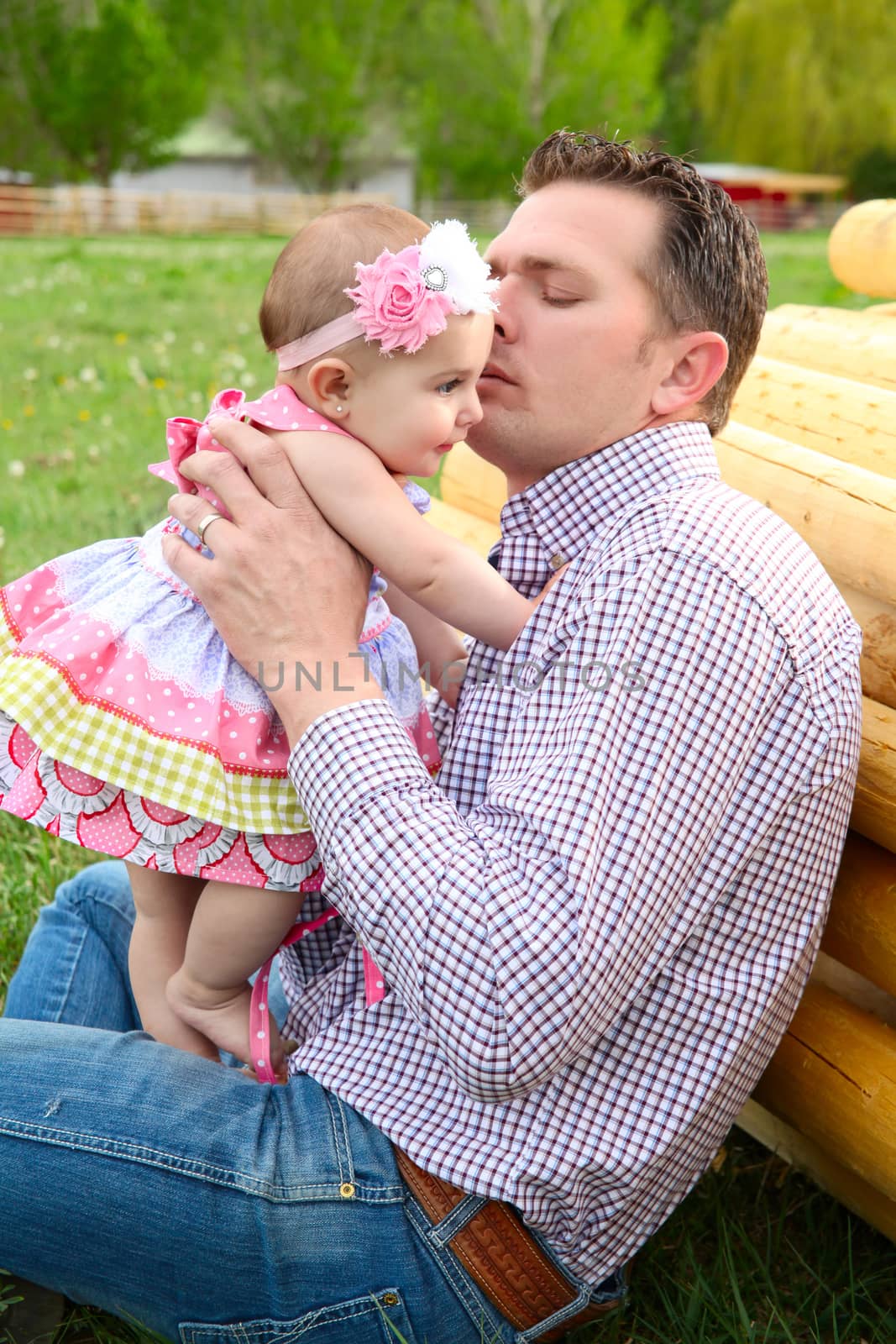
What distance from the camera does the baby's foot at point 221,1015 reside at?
2.37m

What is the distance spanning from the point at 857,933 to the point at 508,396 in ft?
3.89

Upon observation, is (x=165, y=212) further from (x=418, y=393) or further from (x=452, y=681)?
(x=418, y=393)

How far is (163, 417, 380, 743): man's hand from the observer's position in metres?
2.10

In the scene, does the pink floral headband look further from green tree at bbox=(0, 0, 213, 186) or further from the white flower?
green tree at bbox=(0, 0, 213, 186)

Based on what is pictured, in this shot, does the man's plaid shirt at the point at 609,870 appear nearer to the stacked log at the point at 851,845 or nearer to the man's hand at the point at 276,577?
the man's hand at the point at 276,577

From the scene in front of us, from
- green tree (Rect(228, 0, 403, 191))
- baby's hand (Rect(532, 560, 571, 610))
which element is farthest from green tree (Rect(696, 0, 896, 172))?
baby's hand (Rect(532, 560, 571, 610))

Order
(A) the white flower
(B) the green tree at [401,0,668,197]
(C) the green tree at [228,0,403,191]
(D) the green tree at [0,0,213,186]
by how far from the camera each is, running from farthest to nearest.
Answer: (B) the green tree at [401,0,668,197] → (C) the green tree at [228,0,403,191] → (D) the green tree at [0,0,213,186] → (A) the white flower

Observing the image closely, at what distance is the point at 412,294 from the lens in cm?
206

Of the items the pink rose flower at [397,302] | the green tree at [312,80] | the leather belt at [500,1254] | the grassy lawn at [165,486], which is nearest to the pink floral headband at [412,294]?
the pink rose flower at [397,302]

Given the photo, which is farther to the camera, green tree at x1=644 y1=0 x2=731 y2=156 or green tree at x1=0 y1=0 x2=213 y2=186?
green tree at x1=644 y1=0 x2=731 y2=156

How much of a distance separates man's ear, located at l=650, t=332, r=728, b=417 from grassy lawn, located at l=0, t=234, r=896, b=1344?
161 cm

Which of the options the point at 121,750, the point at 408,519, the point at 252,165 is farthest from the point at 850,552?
the point at 252,165

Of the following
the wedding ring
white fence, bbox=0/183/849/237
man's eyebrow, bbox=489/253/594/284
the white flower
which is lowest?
white fence, bbox=0/183/849/237

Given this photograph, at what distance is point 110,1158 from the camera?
204cm
